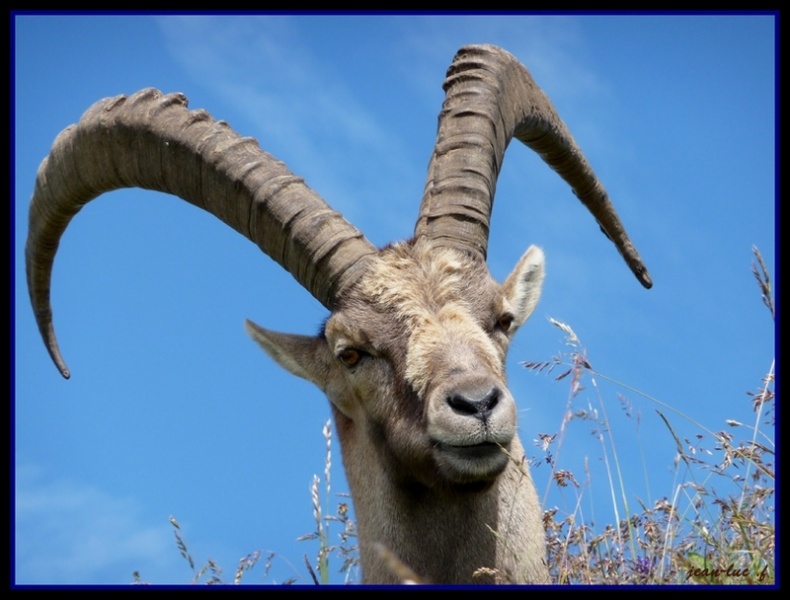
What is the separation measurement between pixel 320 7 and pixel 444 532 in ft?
12.7

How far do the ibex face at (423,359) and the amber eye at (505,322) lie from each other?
11 mm

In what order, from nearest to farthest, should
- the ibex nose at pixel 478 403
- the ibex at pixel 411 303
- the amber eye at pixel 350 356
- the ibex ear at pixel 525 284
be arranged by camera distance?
1. the ibex nose at pixel 478 403
2. the ibex at pixel 411 303
3. the amber eye at pixel 350 356
4. the ibex ear at pixel 525 284

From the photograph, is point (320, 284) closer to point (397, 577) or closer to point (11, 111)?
point (397, 577)

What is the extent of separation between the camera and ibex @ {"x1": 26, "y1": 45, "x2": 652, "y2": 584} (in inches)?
243

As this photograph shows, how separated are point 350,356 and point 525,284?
174 cm

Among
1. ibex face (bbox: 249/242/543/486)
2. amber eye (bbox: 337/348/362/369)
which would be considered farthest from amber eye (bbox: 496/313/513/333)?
amber eye (bbox: 337/348/362/369)

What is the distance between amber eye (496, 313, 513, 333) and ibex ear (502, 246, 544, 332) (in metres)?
0.58

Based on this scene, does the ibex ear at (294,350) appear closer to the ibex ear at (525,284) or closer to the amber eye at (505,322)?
the amber eye at (505,322)

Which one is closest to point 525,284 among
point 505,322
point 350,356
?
point 505,322

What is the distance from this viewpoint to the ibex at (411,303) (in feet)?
20.3

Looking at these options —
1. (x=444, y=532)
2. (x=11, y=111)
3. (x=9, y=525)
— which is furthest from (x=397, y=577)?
(x=11, y=111)

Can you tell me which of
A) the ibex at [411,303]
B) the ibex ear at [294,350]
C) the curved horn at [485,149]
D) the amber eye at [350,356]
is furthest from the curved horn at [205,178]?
the curved horn at [485,149]

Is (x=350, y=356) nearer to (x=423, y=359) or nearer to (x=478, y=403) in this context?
(x=423, y=359)

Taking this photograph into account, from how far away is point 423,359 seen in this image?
629 centimetres
